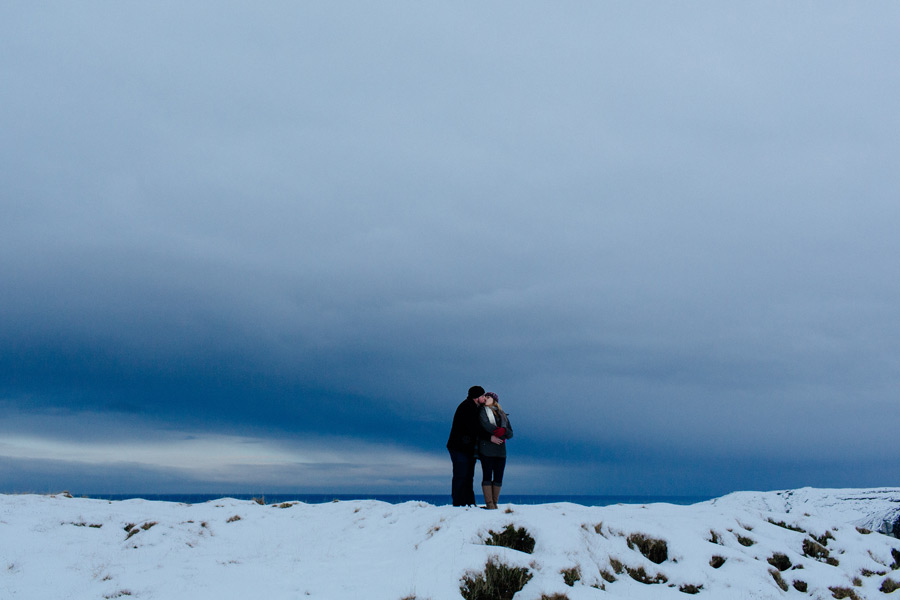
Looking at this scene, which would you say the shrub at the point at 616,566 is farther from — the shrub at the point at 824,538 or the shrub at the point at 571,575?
the shrub at the point at 824,538

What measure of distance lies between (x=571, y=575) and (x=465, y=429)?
225 inches

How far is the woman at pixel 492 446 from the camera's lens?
14781 millimetres

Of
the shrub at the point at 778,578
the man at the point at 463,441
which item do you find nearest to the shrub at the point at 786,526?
the shrub at the point at 778,578

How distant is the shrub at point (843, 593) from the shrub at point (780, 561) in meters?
1.10

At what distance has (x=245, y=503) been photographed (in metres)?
22.1

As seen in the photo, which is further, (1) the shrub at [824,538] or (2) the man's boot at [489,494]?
(1) the shrub at [824,538]

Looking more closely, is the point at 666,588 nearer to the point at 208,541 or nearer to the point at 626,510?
the point at 626,510

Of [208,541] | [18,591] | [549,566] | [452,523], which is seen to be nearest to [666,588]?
[549,566]

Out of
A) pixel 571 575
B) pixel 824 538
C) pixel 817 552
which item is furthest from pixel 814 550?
pixel 571 575

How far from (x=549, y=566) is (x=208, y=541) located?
29.9 ft

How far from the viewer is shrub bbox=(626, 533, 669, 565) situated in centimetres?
1326

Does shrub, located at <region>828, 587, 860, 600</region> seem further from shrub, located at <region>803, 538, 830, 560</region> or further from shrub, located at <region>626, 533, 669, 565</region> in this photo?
shrub, located at <region>626, 533, 669, 565</region>

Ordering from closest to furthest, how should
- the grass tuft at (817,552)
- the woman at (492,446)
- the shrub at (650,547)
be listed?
the shrub at (650,547) → the woman at (492,446) → the grass tuft at (817,552)

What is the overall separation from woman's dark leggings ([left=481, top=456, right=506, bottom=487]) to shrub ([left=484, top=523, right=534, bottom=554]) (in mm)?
2441
